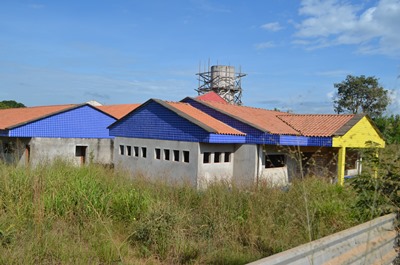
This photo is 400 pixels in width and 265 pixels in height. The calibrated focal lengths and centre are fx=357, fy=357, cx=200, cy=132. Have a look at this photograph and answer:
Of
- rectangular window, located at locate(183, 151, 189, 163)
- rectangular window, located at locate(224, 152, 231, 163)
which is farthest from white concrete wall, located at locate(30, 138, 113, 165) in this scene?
rectangular window, located at locate(224, 152, 231, 163)

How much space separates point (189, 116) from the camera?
1784cm

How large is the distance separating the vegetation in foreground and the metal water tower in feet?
108

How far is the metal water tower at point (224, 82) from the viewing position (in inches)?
1598

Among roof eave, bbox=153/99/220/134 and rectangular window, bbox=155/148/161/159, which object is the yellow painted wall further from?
rectangular window, bbox=155/148/161/159

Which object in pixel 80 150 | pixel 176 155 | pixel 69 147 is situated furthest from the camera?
pixel 80 150

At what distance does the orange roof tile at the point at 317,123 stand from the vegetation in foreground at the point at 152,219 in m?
10.7

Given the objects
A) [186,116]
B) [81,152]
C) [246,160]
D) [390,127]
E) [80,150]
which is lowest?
[81,152]

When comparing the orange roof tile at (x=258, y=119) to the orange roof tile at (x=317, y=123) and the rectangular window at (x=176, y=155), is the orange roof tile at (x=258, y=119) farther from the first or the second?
→ the rectangular window at (x=176, y=155)

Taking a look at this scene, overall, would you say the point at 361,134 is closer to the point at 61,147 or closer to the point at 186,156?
the point at 186,156

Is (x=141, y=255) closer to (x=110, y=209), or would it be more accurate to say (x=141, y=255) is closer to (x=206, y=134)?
(x=110, y=209)

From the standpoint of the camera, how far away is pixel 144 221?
6.23m

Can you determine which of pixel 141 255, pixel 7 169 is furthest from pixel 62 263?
pixel 7 169

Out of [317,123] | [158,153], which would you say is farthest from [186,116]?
[317,123]

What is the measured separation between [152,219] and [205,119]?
13.0 m
